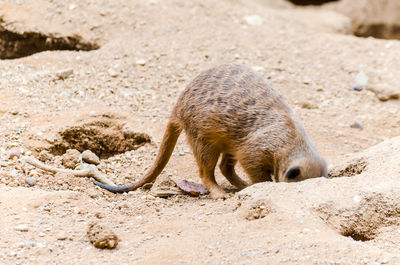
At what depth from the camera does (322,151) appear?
4.61 meters

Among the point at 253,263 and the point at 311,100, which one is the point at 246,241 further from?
the point at 311,100

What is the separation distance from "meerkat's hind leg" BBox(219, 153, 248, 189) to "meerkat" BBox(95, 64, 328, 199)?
0.68 ft

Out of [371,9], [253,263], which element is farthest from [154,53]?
[371,9]

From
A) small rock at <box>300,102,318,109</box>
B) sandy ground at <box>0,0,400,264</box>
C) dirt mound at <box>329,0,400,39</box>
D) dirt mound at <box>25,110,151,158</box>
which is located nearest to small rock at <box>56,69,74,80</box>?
sandy ground at <box>0,0,400,264</box>

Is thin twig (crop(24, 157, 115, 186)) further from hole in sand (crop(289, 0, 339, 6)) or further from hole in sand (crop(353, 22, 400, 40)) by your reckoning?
hole in sand (crop(289, 0, 339, 6))

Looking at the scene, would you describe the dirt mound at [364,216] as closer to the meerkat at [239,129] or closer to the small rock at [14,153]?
the meerkat at [239,129]

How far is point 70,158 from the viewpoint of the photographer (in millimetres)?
4000

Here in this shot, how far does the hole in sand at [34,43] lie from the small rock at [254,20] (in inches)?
77.2

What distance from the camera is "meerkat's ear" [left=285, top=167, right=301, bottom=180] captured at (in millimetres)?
3420

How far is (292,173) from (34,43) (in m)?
3.72

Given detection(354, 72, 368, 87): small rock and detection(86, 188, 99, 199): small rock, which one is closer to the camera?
detection(86, 188, 99, 199): small rock

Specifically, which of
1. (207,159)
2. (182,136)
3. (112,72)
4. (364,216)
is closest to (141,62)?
(112,72)

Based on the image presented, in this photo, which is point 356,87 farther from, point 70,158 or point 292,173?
point 70,158

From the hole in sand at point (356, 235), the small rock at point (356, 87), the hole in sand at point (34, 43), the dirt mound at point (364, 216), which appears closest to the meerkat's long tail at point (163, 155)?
the dirt mound at point (364, 216)
